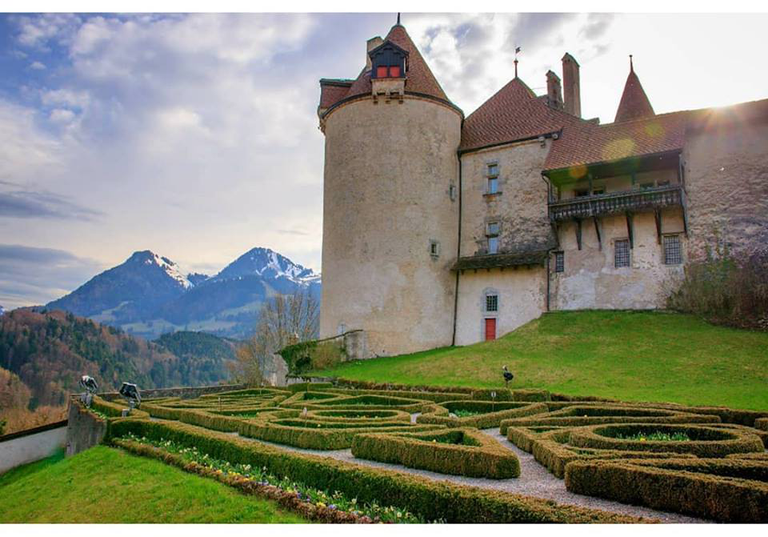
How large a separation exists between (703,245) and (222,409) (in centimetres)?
2517

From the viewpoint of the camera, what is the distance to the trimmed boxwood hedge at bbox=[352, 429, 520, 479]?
10.1 m

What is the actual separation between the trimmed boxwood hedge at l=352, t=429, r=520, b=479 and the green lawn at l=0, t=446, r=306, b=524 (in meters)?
2.88

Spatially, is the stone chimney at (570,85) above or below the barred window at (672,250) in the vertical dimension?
above

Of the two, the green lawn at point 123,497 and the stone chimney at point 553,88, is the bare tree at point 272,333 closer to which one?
the stone chimney at point 553,88

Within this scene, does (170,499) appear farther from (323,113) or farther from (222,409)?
(323,113)

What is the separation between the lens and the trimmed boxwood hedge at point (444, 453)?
33.1ft

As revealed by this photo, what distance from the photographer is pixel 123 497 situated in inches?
448

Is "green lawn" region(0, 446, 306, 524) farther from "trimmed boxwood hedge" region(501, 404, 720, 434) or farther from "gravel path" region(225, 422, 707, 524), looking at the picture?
"trimmed boxwood hedge" region(501, 404, 720, 434)

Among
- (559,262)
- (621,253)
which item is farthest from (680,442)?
(559,262)

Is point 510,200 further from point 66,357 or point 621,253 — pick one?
point 66,357

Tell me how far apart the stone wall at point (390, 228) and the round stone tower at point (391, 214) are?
6cm

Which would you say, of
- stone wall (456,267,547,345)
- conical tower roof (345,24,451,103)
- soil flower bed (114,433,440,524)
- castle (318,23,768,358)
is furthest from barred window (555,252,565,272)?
soil flower bed (114,433,440,524)

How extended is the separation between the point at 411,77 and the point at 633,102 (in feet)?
49.6

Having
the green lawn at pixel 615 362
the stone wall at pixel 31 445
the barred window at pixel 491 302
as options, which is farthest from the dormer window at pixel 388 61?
the stone wall at pixel 31 445
